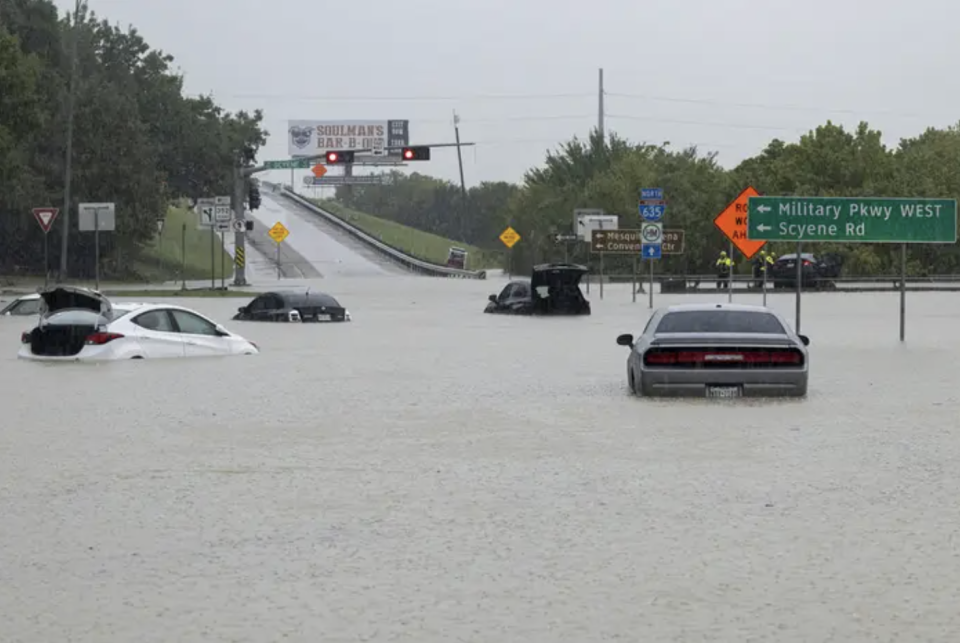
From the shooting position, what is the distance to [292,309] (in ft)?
155

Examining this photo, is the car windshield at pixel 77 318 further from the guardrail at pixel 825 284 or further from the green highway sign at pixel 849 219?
the guardrail at pixel 825 284

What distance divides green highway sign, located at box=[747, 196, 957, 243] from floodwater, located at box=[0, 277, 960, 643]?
11859 mm

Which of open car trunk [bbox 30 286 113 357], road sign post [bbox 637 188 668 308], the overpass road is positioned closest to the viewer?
open car trunk [bbox 30 286 113 357]

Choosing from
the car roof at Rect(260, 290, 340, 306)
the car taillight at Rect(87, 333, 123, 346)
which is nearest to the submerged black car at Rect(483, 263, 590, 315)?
the car roof at Rect(260, 290, 340, 306)

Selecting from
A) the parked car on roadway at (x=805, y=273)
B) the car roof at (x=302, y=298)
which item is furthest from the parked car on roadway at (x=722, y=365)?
the parked car on roadway at (x=805, y=273)

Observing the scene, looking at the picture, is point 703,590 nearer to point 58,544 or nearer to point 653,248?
point 58,544

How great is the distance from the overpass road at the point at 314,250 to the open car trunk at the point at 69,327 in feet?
212

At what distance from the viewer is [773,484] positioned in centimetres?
1399

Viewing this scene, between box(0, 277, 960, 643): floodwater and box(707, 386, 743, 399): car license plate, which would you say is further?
box(707, 386, 743, 399): car license plate

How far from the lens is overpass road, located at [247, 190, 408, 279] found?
10381cm

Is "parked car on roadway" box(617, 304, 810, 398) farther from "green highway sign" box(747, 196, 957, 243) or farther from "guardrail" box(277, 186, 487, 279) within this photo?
"guardrail" box(277, 186, 487, 279)

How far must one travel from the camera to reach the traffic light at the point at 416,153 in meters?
63.1

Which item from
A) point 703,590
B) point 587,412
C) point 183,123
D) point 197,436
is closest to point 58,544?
point 703,590

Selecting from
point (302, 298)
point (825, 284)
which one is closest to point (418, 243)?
point (825, 284)
